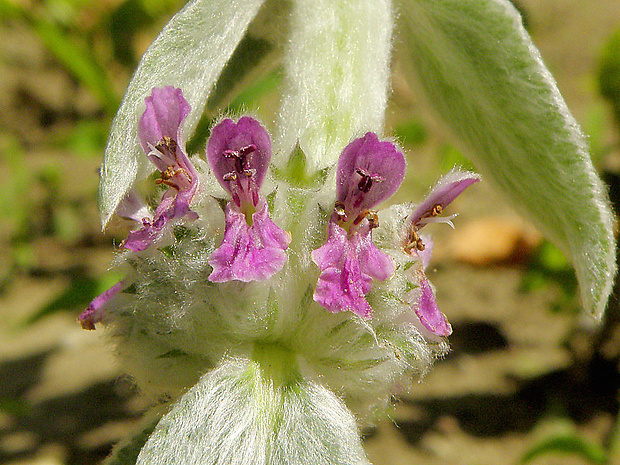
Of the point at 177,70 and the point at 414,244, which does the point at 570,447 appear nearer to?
the point at 414,244

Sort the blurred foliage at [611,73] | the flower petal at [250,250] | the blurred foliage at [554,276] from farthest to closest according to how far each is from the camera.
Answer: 1. the blurred foliage at [554,276]
2. the blurred foliage at [611,73]
3. the flower petal at [250,250]

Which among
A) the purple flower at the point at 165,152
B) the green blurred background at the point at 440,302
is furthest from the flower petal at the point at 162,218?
the green blurred background at the point at 440,302

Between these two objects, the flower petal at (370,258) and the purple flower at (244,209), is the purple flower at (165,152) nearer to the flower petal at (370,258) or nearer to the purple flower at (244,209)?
the purple flower at (244,209)

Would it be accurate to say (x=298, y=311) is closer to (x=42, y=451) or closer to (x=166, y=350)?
(x=166, y=350)

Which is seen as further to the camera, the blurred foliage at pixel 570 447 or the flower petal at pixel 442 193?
the blurred foliage at pixel 570 447

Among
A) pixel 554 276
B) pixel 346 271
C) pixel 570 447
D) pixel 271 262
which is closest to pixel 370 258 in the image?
pixel 346 271

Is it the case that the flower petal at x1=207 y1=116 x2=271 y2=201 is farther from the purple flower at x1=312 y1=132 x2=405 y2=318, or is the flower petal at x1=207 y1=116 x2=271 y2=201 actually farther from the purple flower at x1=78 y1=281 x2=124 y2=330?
the purple flower at x1=78 y1=281 x2=124 y2=330

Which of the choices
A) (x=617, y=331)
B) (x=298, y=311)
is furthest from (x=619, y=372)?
(x=298, y=311)
